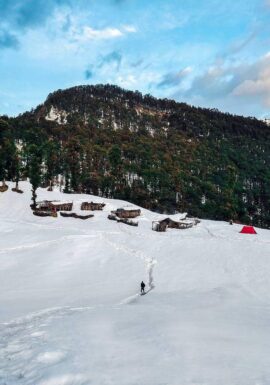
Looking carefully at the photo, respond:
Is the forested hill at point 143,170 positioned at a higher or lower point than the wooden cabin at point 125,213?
higher

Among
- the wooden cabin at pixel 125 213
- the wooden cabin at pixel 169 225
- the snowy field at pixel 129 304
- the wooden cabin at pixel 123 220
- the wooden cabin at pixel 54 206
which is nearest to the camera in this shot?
the snowy field at pixel 129 304

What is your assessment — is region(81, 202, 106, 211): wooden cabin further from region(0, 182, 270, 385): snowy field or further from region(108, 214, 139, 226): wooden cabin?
region(108, 214, 139, 226): wooden cabin

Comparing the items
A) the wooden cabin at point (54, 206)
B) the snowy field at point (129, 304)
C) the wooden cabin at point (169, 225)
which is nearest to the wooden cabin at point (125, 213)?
the snowy field at point (129, 304)

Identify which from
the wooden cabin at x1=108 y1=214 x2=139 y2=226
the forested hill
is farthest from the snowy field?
the forested hill

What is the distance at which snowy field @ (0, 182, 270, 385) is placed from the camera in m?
17.9

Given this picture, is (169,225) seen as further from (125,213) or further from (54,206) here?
(54,206)

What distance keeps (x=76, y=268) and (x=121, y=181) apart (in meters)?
75.1

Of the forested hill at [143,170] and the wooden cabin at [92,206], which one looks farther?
the forested hill at [143,170]

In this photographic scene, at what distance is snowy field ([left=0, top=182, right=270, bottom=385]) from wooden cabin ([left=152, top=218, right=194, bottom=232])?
187 cm

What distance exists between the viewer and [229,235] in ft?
246

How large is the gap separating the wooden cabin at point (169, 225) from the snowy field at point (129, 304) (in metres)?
1.87

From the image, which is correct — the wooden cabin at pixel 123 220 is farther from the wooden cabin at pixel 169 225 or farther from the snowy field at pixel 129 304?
the wooden cabin at pixel 169 225

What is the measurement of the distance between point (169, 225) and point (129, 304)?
44955 millimetres

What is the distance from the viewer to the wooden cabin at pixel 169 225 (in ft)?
251
